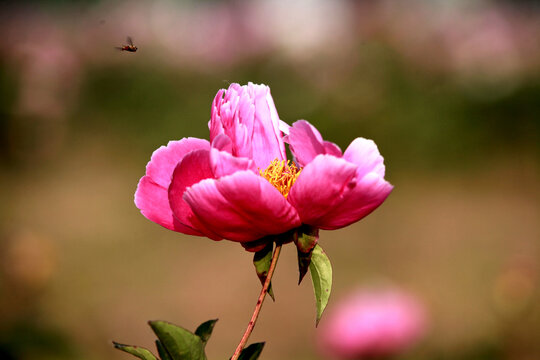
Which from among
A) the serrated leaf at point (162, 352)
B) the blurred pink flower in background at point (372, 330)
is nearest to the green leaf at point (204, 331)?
the serrated leaf at point (162, 352)

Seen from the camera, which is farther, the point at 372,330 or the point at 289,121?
the point at 289,121

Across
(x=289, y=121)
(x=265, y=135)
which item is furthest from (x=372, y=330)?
(x=289, y=121)

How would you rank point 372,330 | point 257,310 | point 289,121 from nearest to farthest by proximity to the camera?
point 257,310 < point 372,330 < point 289,121

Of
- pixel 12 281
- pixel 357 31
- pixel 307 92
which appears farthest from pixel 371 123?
pixel 12 281

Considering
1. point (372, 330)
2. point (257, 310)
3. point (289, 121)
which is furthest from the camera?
point (289, 121)

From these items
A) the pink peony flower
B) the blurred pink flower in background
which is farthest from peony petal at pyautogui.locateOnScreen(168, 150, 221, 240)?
the blurred pink flower in background

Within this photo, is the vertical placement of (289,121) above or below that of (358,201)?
above

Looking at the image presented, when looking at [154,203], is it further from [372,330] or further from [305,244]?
[372,330]
